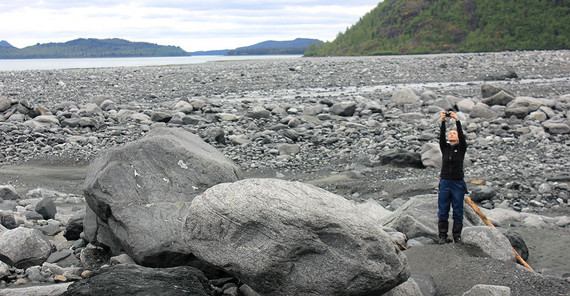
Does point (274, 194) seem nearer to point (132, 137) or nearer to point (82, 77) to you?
point (132, 137)

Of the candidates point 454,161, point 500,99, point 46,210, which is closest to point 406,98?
point 500,99

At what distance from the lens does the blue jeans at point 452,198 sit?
304 inches

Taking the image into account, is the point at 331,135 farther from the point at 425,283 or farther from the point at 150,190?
the point at 425,283

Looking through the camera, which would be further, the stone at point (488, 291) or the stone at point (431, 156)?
the stone at point (431, 156)

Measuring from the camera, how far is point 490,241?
739cm

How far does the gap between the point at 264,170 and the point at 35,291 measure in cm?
806

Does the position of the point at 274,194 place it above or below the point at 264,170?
above

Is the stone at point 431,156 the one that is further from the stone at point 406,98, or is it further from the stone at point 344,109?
the stone at point 406,98

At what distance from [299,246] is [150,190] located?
281 cm

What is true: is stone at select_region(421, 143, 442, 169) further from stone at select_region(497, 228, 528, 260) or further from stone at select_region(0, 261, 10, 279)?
stone at select_region(0, 261, 10, 279)

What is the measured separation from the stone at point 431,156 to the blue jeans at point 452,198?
17.2 feet

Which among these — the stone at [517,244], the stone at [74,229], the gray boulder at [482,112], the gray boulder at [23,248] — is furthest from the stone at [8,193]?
the gray boulder at [482,112]

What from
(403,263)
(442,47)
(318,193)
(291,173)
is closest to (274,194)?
(318,193)

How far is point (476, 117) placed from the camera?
62.1ft
